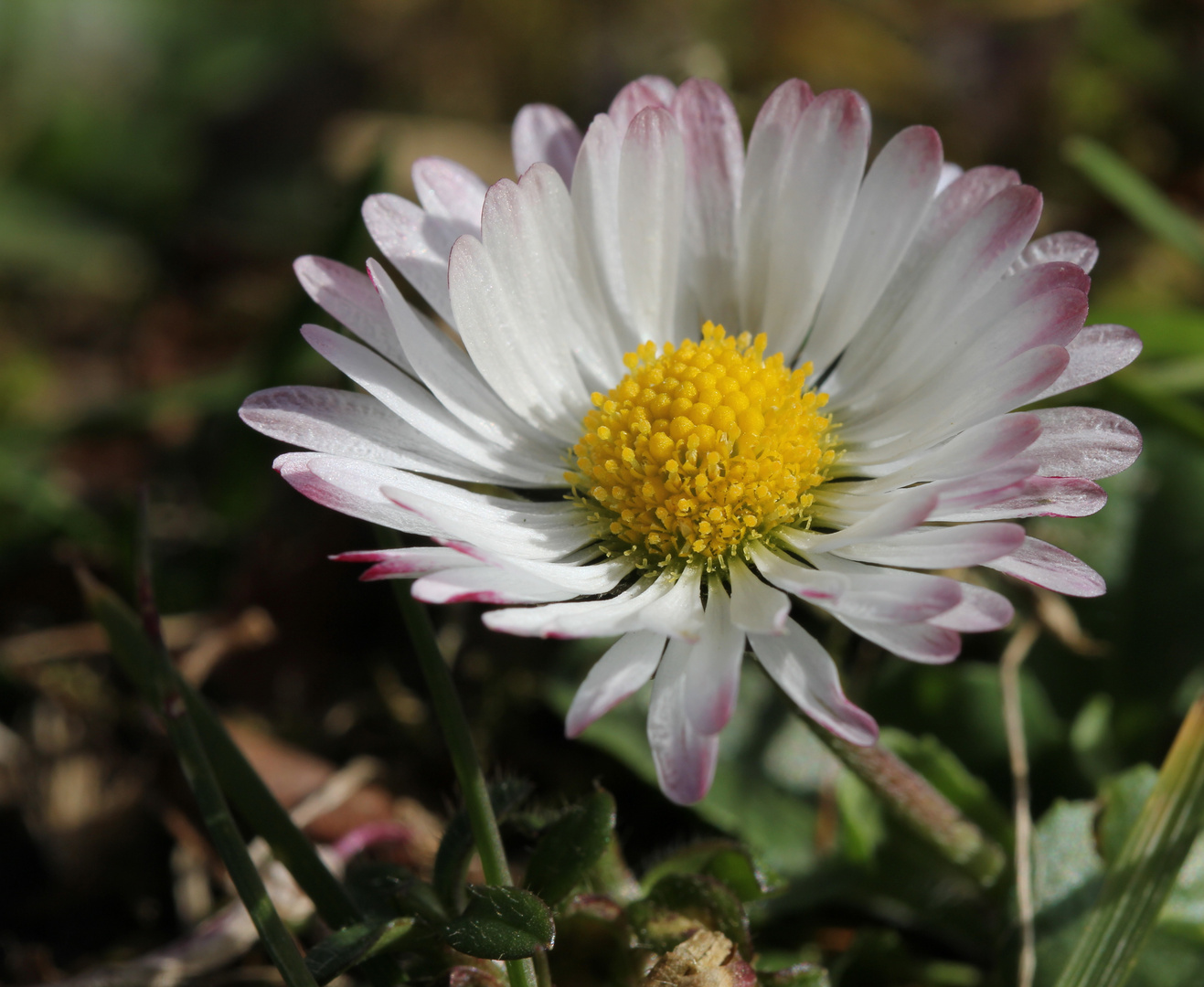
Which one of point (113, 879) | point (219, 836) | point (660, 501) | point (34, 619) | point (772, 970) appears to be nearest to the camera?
point (219, 836)

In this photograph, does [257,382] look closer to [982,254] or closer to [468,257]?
[468,257]

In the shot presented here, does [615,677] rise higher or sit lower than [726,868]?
higher

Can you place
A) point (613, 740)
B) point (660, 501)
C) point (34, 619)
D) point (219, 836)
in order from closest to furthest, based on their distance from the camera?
point (219, 836)
point (660, 501)
point (613, 740)
point (34, 619)

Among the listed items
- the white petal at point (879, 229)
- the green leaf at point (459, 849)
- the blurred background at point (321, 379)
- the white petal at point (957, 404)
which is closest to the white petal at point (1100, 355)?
the white petal at point (957, 404)

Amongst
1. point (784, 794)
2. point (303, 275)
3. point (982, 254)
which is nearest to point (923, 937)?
point (784, 794)

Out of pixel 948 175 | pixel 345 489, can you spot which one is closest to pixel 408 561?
pixel 345 489

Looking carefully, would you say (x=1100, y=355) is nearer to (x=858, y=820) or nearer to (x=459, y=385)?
(x=858, y=820)
